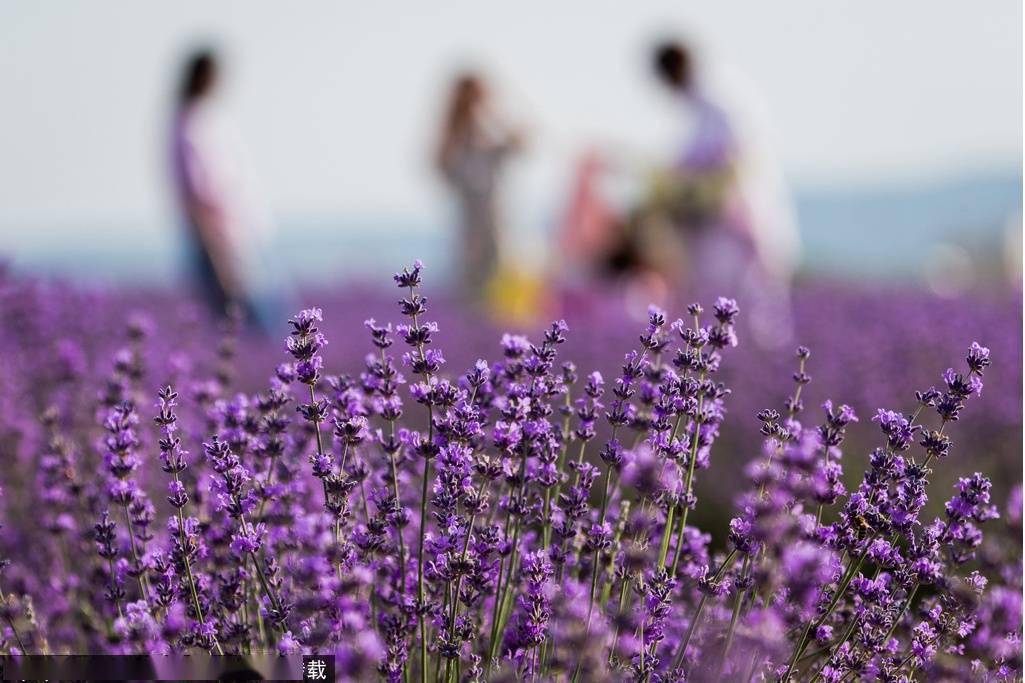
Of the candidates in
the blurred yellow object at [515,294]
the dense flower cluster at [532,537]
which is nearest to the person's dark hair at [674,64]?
the blurred yellow object at [515,294]

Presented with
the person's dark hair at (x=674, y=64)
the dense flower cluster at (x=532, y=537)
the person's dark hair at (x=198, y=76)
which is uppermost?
the person's dark hair at (x=674, y=64)

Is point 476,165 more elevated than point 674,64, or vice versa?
point 674,64

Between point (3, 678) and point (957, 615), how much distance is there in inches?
64.4

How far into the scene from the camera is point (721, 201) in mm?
8219

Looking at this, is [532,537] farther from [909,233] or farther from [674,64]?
[909,233]

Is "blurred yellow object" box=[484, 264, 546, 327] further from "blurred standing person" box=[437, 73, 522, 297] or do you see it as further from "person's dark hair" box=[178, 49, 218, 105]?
"person's dark hair" box=[178, 49, 218, 105]

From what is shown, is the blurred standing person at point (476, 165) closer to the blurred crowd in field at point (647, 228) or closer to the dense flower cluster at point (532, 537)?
the blurred crowd in field at point (647, 228)

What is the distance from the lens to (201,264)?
31.4ft

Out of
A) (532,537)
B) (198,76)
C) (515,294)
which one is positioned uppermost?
(198,76)

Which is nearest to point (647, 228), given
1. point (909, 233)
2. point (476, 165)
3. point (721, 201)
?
point (721, 201)

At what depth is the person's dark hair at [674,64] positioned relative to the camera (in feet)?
28.0

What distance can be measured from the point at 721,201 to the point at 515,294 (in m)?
3.44

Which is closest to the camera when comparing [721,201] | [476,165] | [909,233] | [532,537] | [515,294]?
[532,537]

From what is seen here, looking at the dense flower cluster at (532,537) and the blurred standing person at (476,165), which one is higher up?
the blurred standing person at (476,165)
